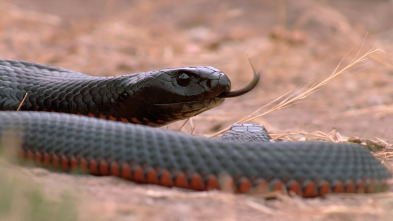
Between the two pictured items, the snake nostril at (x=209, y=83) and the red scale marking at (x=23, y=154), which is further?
the snake nostril at (x=209, y=83)

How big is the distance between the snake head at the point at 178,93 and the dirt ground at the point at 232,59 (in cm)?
104

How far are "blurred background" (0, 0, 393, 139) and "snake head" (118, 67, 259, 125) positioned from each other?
1.17 m

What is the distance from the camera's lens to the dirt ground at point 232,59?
2.58 m

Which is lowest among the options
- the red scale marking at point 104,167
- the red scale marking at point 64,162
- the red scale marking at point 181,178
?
the red scale marking at point 64,162

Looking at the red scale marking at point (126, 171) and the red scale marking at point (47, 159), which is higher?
the red scale marking at point (126, 171)

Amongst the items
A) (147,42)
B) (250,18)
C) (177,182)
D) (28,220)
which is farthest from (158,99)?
(250,18)

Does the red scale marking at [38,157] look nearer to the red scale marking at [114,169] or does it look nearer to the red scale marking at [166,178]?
the red scale marking at [114,169]

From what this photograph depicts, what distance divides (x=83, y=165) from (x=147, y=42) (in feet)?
23.4

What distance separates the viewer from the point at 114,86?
414 cm

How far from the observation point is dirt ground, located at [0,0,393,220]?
258 centimetres

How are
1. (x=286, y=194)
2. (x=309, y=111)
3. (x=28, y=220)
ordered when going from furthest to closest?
(x=309, y=111) → (x=286, y=194) → (x=28, y=220)

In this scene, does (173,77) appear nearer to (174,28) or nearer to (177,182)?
(177,182)

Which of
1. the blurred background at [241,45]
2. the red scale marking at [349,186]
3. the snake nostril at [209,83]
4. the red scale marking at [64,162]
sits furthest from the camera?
the blurred background at [241,45]

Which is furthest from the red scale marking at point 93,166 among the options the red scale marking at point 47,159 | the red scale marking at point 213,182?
the red scale marking at point 213,182
